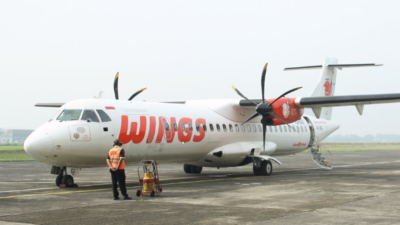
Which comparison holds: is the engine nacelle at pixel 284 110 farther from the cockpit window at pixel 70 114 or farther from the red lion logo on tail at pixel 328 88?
the cockpit window at pixel 70 114

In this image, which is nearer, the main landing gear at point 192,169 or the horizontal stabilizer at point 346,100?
the horizontal stabilizer at point 346,100

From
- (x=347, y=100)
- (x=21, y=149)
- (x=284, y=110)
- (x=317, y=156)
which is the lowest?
(x=317, y=156)

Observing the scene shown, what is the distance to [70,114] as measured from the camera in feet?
50.2

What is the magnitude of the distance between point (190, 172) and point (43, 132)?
939 cm

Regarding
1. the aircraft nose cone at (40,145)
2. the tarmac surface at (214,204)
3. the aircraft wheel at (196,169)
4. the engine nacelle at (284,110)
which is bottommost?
the tarmac surface at (214,204)

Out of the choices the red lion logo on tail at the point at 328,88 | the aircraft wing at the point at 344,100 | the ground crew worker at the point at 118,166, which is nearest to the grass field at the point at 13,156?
the red lion logo on tail at the point at 328,88

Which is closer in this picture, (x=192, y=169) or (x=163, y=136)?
(x=163, y=136)

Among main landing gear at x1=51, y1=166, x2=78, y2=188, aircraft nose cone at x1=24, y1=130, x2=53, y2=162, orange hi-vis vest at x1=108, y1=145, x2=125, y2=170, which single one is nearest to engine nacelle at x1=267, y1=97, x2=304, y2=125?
main landing gear at x1=51, y1=166, x2=78, y2=188

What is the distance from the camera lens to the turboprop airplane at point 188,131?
48.6ft

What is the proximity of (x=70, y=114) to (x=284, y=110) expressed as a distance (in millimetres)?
9180

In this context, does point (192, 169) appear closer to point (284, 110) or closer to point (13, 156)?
point (284, 110)

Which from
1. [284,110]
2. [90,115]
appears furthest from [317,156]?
[90,115]

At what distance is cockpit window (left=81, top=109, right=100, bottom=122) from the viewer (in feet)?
50.1

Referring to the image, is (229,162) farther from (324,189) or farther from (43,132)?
(43,132)
